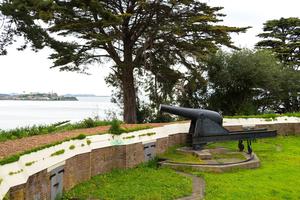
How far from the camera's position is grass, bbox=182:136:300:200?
8.75 metres

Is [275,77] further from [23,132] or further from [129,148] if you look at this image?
[23,132]

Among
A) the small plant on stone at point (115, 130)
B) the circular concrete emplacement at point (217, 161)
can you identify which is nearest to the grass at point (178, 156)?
the circular concrete emplacement at point (217, 161)

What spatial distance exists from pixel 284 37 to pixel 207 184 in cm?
2975

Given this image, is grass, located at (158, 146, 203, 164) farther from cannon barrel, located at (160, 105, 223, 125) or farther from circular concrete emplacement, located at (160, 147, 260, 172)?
cannon barrel, located at (160, 105, 223, 125)

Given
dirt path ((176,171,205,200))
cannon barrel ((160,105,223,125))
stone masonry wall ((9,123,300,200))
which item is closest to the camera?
stone masonry wall ((9,123,300,200))

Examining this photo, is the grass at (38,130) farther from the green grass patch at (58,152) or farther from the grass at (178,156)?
the grass at (178,156)

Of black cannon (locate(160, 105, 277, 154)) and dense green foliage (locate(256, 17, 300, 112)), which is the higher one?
dense green foliage (locate(256, 17, 300, 112))

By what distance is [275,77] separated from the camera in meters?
25.8

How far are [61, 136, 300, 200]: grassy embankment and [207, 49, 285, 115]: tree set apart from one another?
12339 millimetres

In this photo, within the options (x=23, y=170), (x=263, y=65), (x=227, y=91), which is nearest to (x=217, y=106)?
(x=227, y=91)

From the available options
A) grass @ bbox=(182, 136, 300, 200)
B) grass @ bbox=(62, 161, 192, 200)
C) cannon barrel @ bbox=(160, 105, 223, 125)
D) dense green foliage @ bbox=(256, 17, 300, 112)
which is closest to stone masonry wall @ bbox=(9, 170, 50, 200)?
grass @ bbox=(62, 161, 192, 200)

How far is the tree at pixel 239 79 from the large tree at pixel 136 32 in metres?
3.63

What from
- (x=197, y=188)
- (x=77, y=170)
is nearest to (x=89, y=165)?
(x=77, y=170)

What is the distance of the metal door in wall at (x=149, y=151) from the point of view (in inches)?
467
